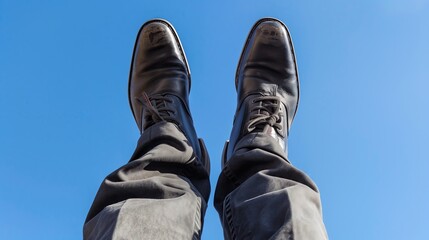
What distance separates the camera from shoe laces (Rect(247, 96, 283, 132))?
1390mm

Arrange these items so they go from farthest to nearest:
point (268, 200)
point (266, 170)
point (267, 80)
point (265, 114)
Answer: point (267, 80)
point (265, 114)
point (266, 170)
point (268, 200)

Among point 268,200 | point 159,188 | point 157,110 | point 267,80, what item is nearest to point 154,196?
point 159,188

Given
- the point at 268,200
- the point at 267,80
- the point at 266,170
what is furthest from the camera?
the point at 267,80

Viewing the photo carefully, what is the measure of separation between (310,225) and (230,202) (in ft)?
0.63

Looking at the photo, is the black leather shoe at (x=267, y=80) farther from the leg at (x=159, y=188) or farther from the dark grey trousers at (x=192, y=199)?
the dark grey trousers at (x=192, y=199)

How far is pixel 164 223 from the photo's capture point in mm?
771

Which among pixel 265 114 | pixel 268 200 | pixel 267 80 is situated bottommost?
pixel 268 200

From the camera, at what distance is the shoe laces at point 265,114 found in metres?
1.39

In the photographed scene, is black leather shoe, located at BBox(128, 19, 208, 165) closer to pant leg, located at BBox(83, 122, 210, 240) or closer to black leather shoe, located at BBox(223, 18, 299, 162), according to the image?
black leather shoe, located at BBox(223, 18, 299, 162)

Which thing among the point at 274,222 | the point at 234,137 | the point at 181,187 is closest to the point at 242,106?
the point at 234,137

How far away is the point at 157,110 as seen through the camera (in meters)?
1.49

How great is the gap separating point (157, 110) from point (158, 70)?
44 centimetres

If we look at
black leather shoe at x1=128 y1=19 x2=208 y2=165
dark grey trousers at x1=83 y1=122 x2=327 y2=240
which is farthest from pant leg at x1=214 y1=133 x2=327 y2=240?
black leather shoe at x1=128 y1=19 x2=208 y2=165

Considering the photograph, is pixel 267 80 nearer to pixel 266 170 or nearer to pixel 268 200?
pixel 266 170
